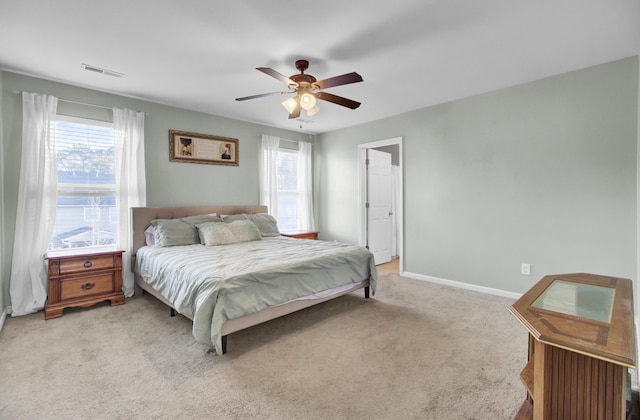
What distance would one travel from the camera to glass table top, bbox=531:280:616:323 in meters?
1.11

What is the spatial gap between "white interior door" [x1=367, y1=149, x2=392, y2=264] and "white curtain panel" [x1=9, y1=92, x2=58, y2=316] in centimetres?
440

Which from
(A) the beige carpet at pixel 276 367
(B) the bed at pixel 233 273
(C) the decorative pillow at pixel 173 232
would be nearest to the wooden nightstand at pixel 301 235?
(B) the bed at pixel 233 273

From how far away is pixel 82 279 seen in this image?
10.6ft

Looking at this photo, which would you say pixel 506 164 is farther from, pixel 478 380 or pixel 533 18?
pixel 478 380

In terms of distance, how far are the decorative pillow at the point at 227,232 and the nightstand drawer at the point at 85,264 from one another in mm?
1013

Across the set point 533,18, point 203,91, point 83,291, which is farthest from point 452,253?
point 83,291

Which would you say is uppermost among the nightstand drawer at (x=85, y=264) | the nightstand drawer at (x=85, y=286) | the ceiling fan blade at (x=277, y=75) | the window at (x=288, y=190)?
the ceiling fan blade at (x=277, y=75)

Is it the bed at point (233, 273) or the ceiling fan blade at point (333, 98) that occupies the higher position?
the ceiling fan blade at point (333, 98)

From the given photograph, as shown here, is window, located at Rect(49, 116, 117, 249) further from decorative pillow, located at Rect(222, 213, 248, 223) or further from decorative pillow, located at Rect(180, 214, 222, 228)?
decorative pillow, located at Rect(222, 213, 248, 223)

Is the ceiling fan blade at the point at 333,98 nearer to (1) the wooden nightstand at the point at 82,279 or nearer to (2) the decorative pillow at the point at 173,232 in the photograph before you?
(2) the decorative pillow at the point at 173,232

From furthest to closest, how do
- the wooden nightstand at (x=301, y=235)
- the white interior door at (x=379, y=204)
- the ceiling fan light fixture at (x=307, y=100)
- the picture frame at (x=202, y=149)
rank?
1. the white interior door at (x=379, y=204)
2. the wooden nightstand at (x=301, y=235)
3. the picture frame at (x=202, y=149)
4. the ceiling fan light fixture at (x=307, y=100)

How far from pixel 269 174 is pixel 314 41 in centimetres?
297

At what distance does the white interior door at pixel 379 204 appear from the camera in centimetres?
548

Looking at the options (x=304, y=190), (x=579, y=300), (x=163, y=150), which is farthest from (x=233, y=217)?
(x=579, y=300)
